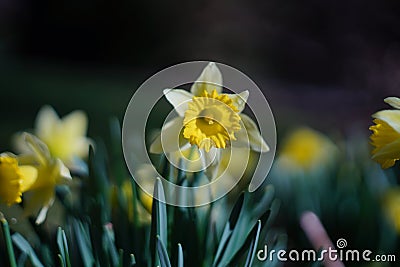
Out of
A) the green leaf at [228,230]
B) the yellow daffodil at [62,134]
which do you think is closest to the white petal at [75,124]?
the yellow daffodil at [62,134]

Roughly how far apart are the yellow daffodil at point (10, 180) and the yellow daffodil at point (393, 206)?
0.38 meters

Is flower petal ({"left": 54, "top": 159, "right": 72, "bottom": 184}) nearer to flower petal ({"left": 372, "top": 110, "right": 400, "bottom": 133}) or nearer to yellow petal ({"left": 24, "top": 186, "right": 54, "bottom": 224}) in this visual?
yellow petal ({"left": 24, "top": 186, "right": 54, "bottom": 224})

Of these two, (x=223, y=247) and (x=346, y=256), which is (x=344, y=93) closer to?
(x=346, y=256)

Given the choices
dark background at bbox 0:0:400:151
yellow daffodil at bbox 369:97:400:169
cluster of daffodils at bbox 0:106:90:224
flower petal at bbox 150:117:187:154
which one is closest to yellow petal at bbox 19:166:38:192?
cluster of daffodils at bbox 0:106:90:224

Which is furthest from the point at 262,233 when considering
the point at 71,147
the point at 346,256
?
the point at 71,147

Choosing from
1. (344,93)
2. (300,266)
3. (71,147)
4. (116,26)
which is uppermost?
(116,26)

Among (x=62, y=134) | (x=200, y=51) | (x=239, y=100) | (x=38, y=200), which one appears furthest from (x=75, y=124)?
(x=200, y=51)

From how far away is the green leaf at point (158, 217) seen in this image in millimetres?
508

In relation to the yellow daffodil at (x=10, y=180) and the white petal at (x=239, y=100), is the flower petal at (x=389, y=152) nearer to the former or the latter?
the white petal at (x=239, y=100)

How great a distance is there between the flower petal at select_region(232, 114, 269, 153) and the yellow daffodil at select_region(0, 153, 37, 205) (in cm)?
17

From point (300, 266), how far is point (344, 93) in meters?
1.57

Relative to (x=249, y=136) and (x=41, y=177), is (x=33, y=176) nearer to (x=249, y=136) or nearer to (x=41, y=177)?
(x=41, y=177)

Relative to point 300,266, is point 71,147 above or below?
above

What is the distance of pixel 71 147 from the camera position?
2.56 ft
